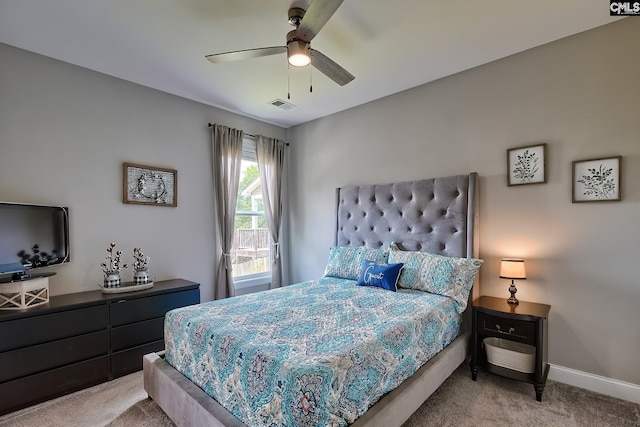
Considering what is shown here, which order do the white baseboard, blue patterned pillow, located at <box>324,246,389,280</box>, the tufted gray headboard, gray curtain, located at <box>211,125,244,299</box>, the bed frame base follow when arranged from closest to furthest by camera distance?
the bed frame base < the white baseboard < the tufted gray headboard < blue patterned pillow, located at <box>324,246,389,280</box> < gray curtain, located at <box>211,125,244,299</box>

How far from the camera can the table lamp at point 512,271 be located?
253 centimetres

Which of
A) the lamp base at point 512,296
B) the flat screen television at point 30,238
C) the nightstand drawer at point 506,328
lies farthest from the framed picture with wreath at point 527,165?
the flat screen television at point 30,238

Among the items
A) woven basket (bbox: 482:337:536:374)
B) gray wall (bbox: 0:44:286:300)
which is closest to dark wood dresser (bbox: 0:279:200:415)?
gray wall (bbox: 0:44:286:300)

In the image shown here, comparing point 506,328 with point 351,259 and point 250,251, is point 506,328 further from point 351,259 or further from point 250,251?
point 250,251

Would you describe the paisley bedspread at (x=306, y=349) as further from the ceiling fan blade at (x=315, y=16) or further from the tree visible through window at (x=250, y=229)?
the ceiling fan blade at (x=315, y=16)

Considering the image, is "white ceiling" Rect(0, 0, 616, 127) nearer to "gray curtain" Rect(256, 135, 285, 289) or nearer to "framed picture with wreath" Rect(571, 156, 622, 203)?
"framed picture with wreath" Rect(571, 156, 622, 203)

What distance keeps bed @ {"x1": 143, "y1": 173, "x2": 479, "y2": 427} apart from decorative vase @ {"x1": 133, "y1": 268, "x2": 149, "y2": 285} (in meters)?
0.98

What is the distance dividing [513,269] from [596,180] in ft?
3.08

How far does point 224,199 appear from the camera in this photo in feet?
12.9

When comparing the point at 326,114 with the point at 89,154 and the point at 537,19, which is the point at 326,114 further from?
the point at 89,154

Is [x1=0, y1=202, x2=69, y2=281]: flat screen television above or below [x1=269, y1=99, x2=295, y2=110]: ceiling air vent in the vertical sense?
below

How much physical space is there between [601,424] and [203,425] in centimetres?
255

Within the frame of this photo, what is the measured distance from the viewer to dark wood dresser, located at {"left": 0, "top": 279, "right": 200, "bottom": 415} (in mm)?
2215

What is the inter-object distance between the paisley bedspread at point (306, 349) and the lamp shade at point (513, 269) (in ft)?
1.78
